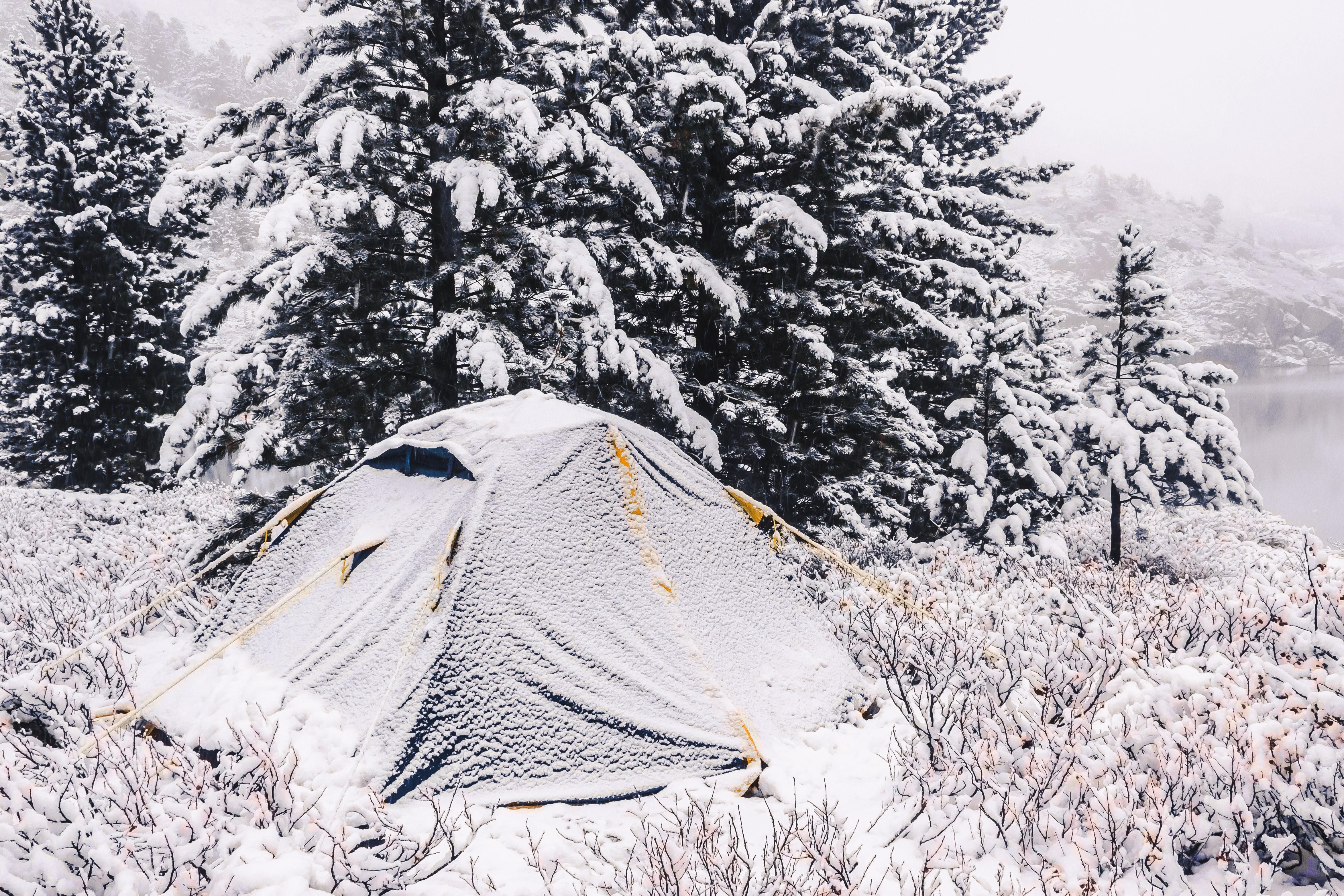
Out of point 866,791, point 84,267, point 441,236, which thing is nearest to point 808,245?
point 441,236

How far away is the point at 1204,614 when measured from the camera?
542cm

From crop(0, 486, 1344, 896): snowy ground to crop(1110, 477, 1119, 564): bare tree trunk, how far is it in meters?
8.67

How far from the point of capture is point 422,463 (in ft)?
16.6

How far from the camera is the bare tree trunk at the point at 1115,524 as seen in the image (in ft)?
44.4

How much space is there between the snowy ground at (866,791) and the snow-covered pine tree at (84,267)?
1469 centimetres

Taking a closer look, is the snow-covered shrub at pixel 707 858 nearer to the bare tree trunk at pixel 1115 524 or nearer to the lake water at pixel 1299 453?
the bare tree trunk at pixel 1115 524

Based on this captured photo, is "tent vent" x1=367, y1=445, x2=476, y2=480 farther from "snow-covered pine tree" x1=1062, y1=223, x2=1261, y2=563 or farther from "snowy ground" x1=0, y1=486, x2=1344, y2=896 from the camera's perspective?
"snow-covered pine tree" x1=1062, y1=223, x2=1261, y2=563

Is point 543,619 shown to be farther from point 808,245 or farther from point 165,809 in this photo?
point 808,245

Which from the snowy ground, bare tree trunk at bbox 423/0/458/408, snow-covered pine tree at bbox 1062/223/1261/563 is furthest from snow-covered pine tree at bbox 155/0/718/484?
snow-covered pine tree at bbox 1062/223/1261/563

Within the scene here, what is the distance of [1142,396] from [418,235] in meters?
12.5

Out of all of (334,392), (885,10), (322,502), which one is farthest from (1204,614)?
(885,10)

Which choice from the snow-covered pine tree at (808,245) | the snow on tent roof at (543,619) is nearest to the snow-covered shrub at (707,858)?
the snow on tent roof at (543,619)

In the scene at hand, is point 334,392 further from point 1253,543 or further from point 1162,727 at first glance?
point 1253,543

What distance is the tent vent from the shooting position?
4.82m
